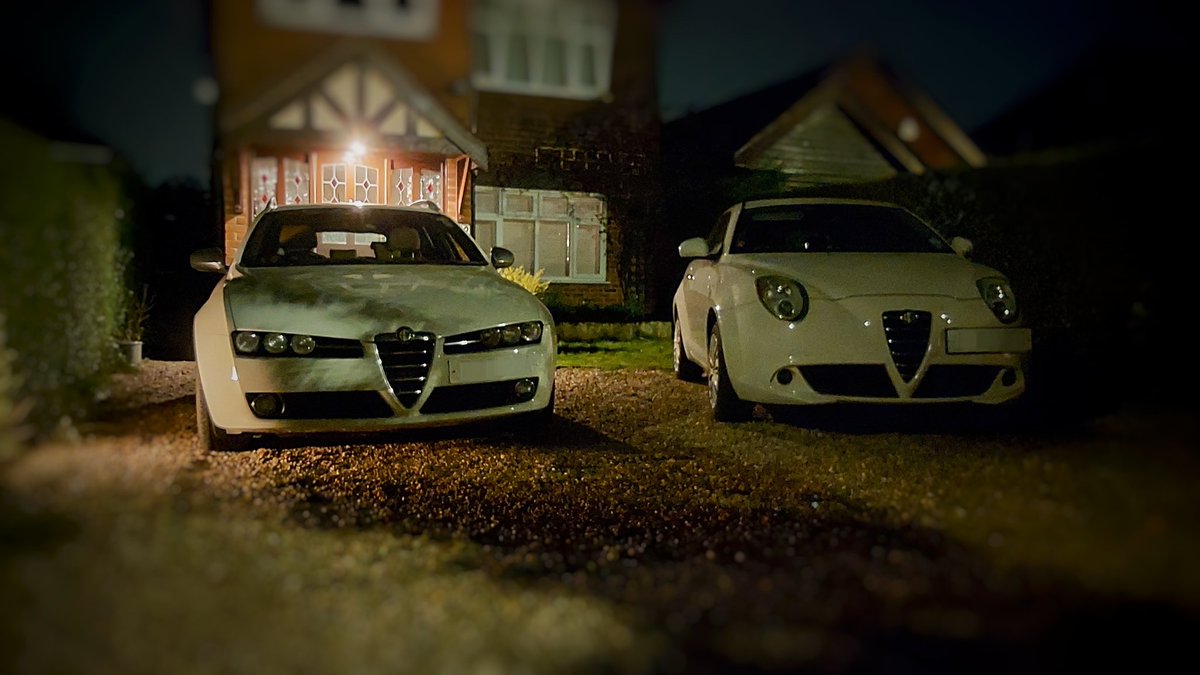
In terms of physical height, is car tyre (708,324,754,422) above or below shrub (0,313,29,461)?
below

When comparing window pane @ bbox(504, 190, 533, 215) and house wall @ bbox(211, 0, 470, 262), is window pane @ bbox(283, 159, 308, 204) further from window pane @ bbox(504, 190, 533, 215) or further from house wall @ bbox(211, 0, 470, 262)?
window pane @ bbox(504, 190, 533, 215)

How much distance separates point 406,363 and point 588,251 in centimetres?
1172

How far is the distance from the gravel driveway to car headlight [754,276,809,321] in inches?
43.5

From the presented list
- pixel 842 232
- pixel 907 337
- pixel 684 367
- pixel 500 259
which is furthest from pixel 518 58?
pixel 907 337

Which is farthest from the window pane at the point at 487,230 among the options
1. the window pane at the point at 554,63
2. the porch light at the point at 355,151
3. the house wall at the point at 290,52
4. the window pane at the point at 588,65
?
the window pane at the point at 588,65

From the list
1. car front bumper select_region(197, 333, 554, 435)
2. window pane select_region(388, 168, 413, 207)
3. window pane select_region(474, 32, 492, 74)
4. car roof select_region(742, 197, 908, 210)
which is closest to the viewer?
car front bumper select_region(197, 333, 554, 435)

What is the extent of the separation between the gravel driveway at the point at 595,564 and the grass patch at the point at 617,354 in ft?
17.4

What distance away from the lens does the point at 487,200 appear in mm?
16078

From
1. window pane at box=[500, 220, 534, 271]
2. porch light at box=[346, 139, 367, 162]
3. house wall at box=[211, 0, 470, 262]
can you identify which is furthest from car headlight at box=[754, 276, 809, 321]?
window pane at box=[500, 220, 534, 271]

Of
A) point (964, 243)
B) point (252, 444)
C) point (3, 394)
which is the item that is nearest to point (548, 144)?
point (964, 243)

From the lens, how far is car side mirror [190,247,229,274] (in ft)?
21.4

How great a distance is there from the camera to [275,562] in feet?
10.6

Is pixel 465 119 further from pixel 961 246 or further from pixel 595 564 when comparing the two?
pixel 595 564

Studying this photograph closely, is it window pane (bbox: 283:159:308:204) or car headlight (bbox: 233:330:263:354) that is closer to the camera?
car headlight (bbox: 233:330:263:354)
